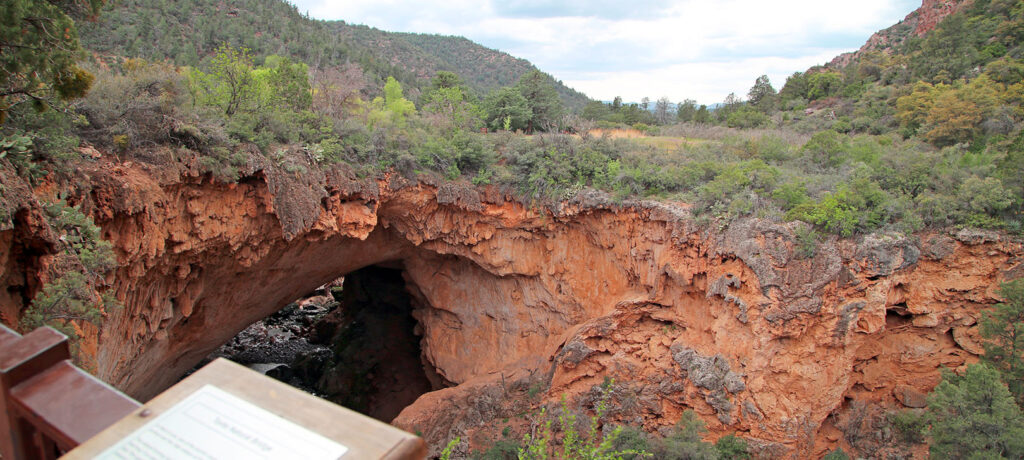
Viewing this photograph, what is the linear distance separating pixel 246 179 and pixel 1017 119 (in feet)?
61.9

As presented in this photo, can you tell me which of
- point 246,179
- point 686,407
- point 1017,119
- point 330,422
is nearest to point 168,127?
point 246,179

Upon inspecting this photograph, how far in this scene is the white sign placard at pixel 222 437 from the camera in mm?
1315

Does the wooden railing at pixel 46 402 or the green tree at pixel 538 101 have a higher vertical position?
the green tree at pixel 538 101

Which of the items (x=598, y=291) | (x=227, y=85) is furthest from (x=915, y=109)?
(x=227, y=85)

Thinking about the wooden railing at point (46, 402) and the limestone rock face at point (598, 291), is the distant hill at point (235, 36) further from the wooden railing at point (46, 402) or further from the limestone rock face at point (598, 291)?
the wooden railing at point (46, 402)

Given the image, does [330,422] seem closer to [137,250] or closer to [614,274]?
[137,250]

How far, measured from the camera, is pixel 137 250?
7961 mm

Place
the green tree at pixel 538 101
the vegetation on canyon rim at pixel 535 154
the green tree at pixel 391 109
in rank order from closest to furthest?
the vegetation on canyon rim at pixel 535 154 → the green tree at pixel 391 109 → the green tree at pixel 538 101

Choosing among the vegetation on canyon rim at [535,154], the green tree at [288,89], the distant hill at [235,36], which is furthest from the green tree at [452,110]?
the distant hill at [235,36]

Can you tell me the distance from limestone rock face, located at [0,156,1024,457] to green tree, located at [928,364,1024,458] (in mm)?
1713

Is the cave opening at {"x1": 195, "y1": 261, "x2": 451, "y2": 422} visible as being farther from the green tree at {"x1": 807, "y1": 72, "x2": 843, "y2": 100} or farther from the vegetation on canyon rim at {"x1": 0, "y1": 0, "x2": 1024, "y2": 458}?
the green tree at {"x1": 807, "y1": 72, "x2": 843, "y2": 100}

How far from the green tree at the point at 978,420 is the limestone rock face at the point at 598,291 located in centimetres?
171

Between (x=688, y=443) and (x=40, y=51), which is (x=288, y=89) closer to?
(x=40, y=51)

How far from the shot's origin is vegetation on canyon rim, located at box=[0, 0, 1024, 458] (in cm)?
621
